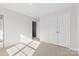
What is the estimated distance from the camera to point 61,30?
485cm

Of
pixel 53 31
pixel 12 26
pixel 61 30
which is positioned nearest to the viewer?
pixel 12 26

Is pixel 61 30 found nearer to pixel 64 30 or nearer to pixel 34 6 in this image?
pixel 64 30

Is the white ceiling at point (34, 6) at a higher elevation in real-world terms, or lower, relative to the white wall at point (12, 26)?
higher

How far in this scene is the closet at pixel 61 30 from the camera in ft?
14.9

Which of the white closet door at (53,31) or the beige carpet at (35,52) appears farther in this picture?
the white closet door at (53,31)

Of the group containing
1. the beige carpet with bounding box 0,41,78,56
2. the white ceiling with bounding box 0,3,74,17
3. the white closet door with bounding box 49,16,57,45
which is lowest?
the beige carpet with bounding box 0,41,78,56

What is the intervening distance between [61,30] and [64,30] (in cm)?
20

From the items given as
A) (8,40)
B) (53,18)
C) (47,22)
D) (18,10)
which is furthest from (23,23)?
(47,22)

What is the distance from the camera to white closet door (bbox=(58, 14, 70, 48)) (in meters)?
4.52

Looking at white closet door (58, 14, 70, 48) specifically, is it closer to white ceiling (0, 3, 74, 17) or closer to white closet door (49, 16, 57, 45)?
white closet door (49, 16, 57, 45)

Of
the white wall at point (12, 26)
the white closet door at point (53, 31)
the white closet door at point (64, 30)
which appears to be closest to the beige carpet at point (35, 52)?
the white wall at point (12, 26)

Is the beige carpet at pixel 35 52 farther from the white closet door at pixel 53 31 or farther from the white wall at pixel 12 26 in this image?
the white closet door at pixel 53 31

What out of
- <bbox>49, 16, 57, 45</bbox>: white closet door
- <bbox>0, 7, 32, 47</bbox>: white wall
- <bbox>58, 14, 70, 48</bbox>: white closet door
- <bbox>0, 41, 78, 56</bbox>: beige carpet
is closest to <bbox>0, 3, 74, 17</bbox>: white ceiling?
<bbox>0, 7, 32, 47</bbox>: white wall

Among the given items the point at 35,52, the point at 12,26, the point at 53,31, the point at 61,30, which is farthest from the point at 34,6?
the point at 35,52
